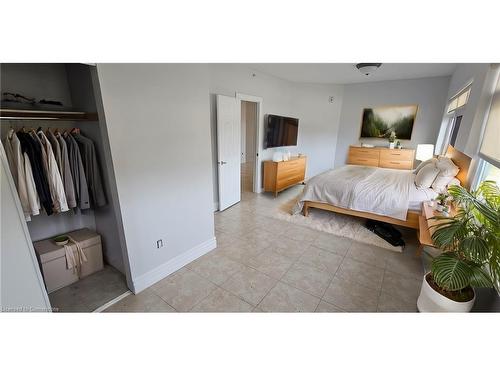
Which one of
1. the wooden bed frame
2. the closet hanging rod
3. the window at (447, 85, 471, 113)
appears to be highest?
the window at (447, 85, 471, 113)

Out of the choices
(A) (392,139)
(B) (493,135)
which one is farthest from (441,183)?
(A) (392,139)

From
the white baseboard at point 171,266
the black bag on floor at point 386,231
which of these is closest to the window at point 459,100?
the black bag on floor at point 386,231

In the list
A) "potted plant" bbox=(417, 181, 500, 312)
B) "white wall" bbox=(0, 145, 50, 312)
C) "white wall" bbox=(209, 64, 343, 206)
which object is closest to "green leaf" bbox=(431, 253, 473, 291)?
"potted plant" bbox=(417, 181, 500, 312)

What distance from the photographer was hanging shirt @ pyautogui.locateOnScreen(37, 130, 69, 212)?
5.56 feet

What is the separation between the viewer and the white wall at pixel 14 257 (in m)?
1.08

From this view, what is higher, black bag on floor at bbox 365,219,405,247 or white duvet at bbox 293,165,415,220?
white duvet at bbox 293,165,415,220

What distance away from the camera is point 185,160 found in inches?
82.4

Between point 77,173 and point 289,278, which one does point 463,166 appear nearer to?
point 289,278

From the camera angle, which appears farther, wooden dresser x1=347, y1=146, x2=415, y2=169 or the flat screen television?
wooden dresser x1=347, y1=146, x2=415, y2=169

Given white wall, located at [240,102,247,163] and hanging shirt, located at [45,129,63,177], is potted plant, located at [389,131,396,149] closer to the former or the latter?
white wall, located at [240,102,247,163]

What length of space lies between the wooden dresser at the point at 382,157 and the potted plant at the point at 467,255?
13.3ft

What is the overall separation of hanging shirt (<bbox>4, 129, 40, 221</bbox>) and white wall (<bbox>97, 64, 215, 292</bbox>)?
2.13 ft

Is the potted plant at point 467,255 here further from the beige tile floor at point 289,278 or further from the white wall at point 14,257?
the white wall at point 14,257
